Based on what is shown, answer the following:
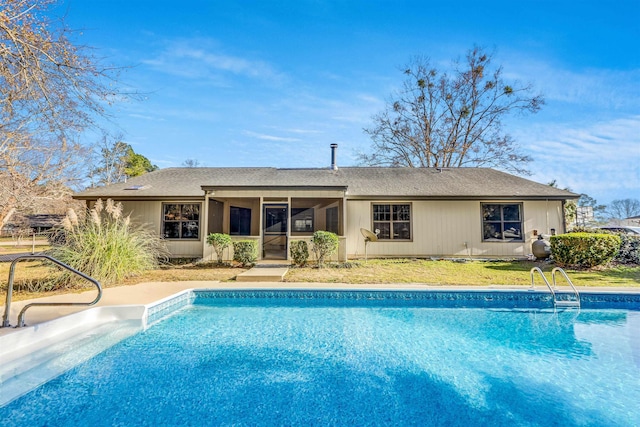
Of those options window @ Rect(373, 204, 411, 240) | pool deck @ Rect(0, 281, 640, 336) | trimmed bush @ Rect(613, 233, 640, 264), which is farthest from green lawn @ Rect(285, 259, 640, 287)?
window @ Rect(373, 204, 411, 240)

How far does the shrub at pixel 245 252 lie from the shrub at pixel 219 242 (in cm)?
37

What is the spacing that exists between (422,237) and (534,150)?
Answer: 15.3 m

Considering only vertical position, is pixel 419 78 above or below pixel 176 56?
above

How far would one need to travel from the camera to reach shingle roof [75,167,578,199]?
12.0 meters

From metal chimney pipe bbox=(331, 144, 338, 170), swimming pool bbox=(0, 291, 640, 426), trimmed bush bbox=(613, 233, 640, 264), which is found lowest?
swimming pool bbox=(0, 291, 640, 426)

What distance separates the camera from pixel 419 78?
76.7 ft

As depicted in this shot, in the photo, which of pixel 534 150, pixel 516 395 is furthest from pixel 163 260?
pixel 534 150

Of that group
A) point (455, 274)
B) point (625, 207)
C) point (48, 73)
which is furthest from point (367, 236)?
point (625, 207)

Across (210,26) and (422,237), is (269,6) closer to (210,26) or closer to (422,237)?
(210,26)

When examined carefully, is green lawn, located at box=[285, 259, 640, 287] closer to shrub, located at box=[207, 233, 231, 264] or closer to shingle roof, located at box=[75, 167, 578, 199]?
shrub, located at box=[207, 233, 231, 264]

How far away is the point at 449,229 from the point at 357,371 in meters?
9.68

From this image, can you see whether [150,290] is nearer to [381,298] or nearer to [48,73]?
[48,73]

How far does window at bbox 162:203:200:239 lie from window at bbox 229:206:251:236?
1301 mm

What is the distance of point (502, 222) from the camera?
12.1 meters
